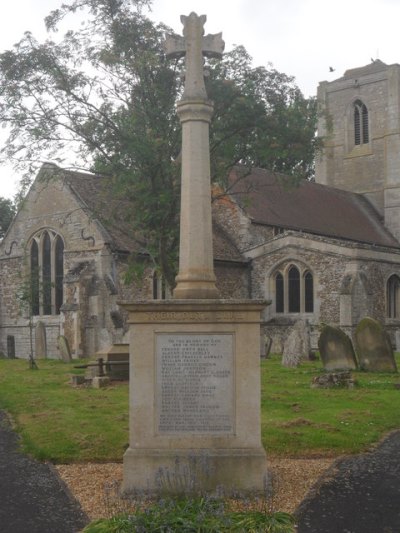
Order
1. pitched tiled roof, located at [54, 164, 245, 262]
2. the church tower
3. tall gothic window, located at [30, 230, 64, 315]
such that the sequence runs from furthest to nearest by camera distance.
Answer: the church tower → tall gothic window, located at [30, 230, 64, 315] → pitched tiled roof, located at [54, 164, 245, 262]

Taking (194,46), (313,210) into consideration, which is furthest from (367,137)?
(194,46)

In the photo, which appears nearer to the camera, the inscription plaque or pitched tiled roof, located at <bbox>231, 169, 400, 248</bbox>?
the inscription plaque

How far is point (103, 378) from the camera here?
1544 cm

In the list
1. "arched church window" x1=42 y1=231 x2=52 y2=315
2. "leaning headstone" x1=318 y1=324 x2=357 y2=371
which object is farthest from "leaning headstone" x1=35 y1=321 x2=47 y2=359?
"leaning headstone" x1=318 y1=324 x2=357 y2=371

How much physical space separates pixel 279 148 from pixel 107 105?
202 inches

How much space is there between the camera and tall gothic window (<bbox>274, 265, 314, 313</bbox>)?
94.0ft

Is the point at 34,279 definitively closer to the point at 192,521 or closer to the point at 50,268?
the point at 50,268

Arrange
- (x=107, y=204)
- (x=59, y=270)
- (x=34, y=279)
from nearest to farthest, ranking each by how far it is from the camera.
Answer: (x=107, y=204) < (x=34, y=279) < (x=59, y=270)

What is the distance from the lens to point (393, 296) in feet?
100

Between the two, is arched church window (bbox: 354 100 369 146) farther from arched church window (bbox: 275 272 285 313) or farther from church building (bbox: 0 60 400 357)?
arched church window (bbox: 275 272 285 313)

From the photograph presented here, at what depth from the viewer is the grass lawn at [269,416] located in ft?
29.5

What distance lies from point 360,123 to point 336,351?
28310 millimetres

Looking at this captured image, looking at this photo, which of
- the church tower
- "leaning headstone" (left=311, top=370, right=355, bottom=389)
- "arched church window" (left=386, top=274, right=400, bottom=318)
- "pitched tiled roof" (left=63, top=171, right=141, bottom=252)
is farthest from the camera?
the church tower

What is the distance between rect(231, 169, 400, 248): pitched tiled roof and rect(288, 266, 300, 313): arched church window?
10.9 ft
